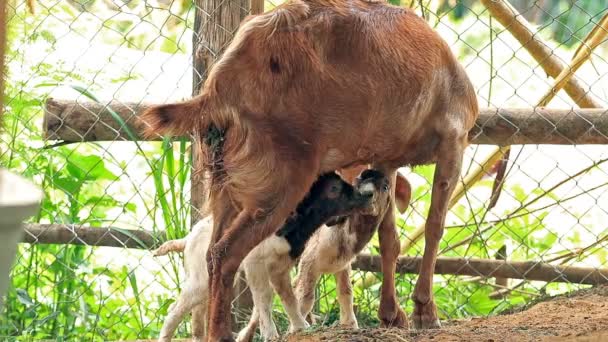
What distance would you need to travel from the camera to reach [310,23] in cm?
389

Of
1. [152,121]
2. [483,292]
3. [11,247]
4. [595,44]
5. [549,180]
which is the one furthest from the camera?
[549,180]

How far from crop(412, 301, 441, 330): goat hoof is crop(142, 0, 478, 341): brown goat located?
2.60 feet

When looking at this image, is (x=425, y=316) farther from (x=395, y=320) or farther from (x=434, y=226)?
(x=434, y=226)

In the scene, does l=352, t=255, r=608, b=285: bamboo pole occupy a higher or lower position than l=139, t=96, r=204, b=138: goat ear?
lower

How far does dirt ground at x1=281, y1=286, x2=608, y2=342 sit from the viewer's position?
12.7ft

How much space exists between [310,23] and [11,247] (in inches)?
112

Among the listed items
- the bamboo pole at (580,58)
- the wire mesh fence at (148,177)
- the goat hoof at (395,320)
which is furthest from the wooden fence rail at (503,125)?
the goat hoof at (395,320)

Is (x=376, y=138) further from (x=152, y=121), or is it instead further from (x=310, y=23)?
(x=152, y=121)

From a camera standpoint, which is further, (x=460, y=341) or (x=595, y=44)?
(x=595, y=44)

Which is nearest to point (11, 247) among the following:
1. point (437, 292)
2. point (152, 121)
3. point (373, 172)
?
point (152, 121)

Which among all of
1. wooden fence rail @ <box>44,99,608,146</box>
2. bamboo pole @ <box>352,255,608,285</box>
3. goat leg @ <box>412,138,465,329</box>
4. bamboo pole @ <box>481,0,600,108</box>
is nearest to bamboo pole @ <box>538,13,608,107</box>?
bamboo pole @ <box>481,0,600,108</box>

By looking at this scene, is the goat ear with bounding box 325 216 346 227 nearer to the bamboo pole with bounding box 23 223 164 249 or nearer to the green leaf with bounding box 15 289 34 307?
the bamboo pole with bounding box 23 223 164 249

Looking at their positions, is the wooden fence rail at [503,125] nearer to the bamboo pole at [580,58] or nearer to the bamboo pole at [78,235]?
the bamboo pole at [580,58]

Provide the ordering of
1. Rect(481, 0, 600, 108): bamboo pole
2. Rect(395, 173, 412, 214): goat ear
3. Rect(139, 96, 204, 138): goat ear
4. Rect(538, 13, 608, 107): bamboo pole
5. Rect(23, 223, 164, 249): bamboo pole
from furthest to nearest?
Rect(481, 0, 600, 108): bamboo pole, Rect(538, 13, 608, 107): bamboo pole, Rect(23, 223, 164, 249): bamboo pole, Rect(395, 173, 412, 214): goat ear, Rect(139, 96, 204, 138): goat ear
